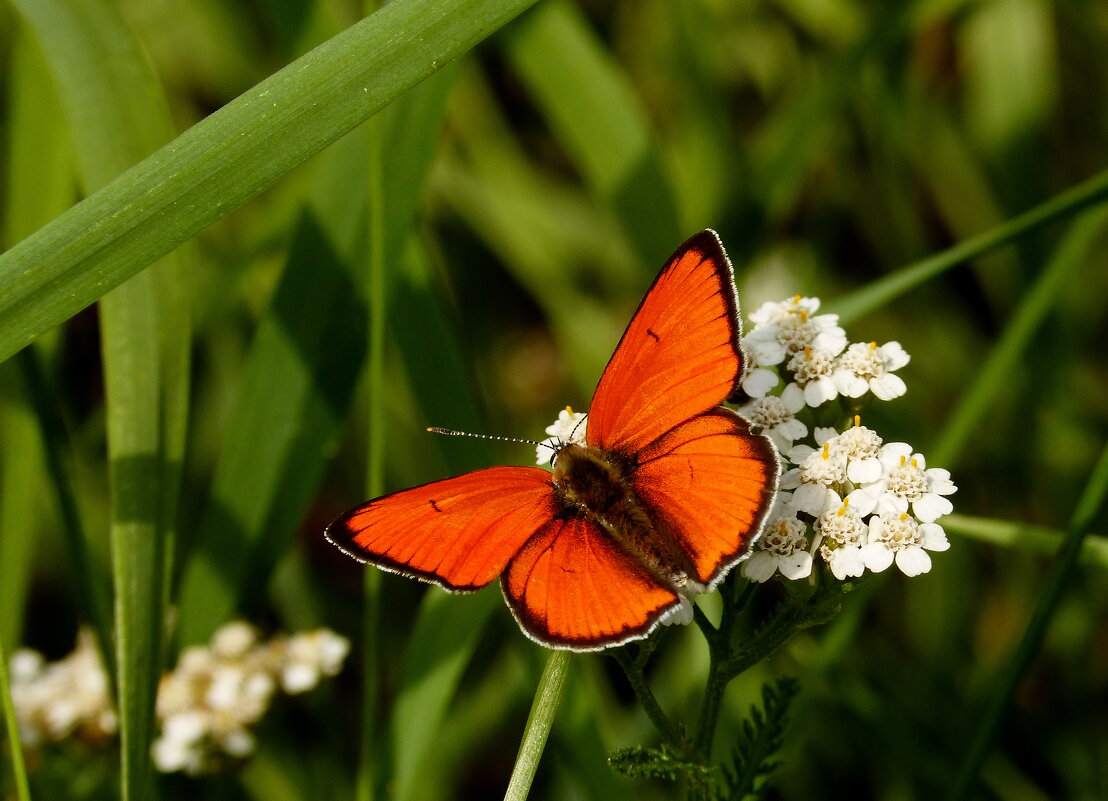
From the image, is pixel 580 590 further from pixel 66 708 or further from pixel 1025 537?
pixel 66 708

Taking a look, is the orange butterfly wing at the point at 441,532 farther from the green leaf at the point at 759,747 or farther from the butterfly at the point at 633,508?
the green leaf at the point at 759,747

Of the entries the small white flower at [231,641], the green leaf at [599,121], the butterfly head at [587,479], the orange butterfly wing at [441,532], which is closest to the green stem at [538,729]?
the orange butterfly wing at [441,532]

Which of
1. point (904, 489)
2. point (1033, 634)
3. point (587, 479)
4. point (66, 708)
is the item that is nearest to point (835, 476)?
point (904, 489)

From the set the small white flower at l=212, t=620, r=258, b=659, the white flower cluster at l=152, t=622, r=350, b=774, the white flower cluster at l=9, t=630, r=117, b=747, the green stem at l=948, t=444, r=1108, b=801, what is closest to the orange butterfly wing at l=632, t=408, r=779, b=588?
the green stem at l=948, t=444, r=1108, b=801

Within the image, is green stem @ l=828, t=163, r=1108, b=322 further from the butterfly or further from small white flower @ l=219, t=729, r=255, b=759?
small white flower @ l=219, t=729, r=255, b=759

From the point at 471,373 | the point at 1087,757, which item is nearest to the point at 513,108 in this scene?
the point at 471,373
